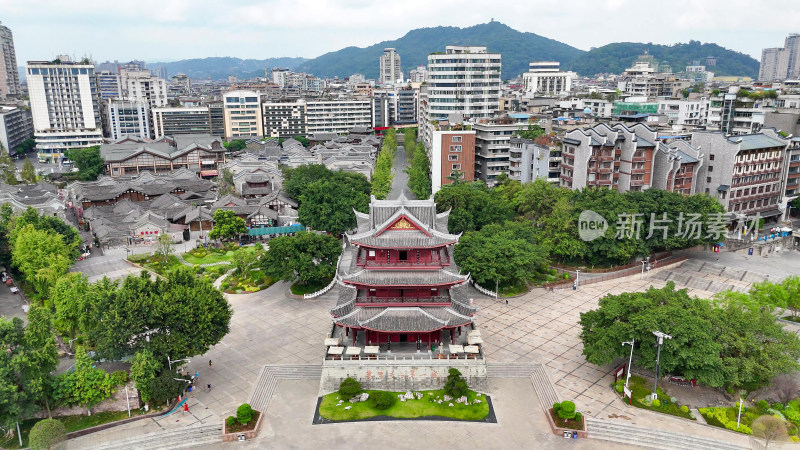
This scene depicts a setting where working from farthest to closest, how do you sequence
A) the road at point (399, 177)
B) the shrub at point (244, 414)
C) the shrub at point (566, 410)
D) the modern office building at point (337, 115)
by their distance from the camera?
1. the modern office building at point (337, 115)
2. the road at point (399, 177)
3. the shrub at point (566, 410)
4. the shrub at point (244, 414)

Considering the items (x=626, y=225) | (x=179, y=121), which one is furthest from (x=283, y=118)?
(x=626, y=225)

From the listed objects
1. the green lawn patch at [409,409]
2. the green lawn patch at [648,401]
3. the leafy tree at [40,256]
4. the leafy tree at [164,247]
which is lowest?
the green lawn patch at [409,409]

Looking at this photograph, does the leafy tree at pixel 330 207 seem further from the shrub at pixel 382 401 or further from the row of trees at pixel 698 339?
the row of trees at pixel 698 339

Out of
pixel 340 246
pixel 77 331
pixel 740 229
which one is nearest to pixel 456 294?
pixel 340 246

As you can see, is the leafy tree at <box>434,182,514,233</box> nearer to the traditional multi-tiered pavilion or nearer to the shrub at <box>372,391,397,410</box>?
the traditional multi-tiered pavilion

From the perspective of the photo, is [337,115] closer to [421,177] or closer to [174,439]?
[421,177]

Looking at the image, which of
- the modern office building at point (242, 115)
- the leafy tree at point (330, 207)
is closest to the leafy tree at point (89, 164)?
the modern office building at point (242, 115)
